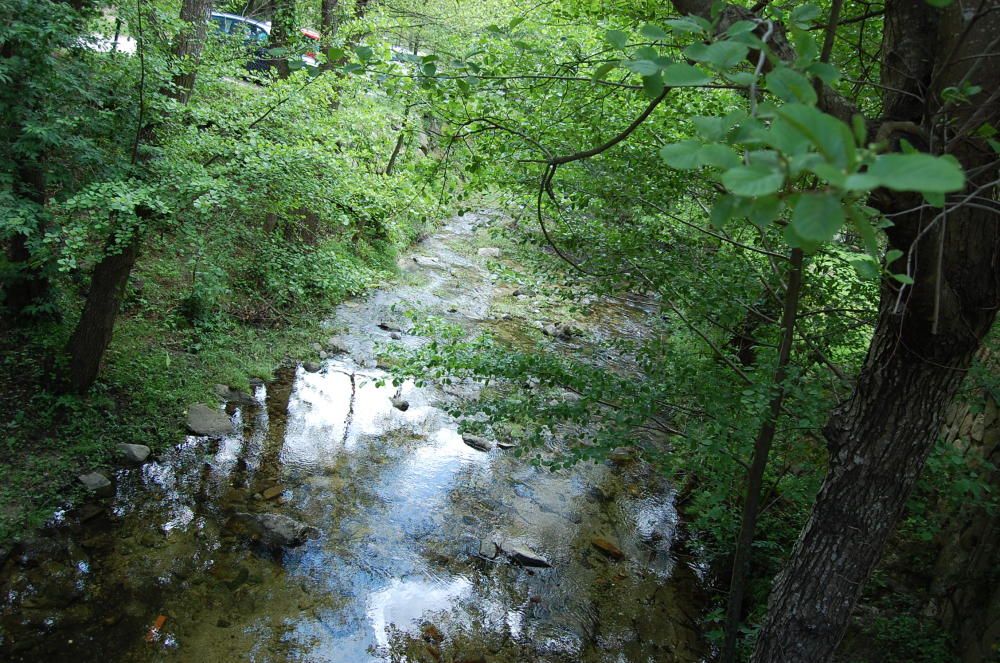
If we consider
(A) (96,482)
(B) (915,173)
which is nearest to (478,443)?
(A) (96,482)

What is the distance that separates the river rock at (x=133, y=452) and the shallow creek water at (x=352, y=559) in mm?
116

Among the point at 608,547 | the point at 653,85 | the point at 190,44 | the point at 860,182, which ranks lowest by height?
the point at 608,547

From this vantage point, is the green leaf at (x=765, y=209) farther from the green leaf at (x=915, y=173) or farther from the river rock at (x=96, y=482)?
the river rock at (x=96, y=482)

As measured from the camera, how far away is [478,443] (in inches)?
317

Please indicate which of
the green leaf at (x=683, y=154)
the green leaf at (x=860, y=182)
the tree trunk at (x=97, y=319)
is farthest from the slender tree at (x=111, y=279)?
the green leaf at (x=860, y=182)

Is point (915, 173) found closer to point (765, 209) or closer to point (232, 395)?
point (765, 209)

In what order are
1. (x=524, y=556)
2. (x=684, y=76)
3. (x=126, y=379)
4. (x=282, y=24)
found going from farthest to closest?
(x=282, y=24), (x=126, y=379), (x=524, y=556), (x=684, y=76)

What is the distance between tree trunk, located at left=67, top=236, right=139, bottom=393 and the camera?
6.26m

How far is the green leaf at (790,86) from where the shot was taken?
3.56 ft

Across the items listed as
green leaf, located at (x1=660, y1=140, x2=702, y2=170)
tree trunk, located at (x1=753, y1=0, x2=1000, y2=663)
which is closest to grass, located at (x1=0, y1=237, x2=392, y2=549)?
tree trunk, located at (x1=753, y1=0, x2=1000, y2=663)

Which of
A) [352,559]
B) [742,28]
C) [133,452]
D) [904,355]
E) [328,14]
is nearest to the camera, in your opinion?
[742,28]

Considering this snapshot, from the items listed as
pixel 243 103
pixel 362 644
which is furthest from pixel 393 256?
pixel 362 644

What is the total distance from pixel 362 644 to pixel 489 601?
1195mm

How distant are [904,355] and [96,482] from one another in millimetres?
6436
